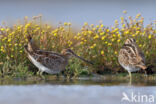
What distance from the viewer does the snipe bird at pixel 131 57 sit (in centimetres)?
1178

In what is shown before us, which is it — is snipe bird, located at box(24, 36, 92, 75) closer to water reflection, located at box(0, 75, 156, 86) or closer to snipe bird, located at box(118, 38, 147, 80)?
water reflection, located at box(0, 75, 156, 86)

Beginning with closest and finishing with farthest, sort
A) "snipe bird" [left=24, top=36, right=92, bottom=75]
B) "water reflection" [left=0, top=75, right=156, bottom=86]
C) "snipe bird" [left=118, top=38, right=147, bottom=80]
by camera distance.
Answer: "water reflection" [left=0, top=75, right=156, bottom=86] < "snipe bird" [left=24, top=36, right=92, bottom=75] < "snipe bird" [left=118, top=38, right=147, bottom=80]

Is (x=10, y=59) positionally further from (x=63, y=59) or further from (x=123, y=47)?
(x=123, y=47)

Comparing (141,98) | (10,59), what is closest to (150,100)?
(141,98)

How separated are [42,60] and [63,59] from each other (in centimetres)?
68

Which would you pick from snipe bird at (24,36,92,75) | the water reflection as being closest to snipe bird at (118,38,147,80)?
the water reflection

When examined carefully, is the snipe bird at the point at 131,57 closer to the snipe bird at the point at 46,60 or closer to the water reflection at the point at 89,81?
the water reflection at the point at 89,81

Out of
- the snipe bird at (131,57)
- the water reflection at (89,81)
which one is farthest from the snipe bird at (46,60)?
the snipe bird at (131,57)

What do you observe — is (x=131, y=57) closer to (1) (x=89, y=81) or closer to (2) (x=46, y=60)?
(1) (x=89, y=81)

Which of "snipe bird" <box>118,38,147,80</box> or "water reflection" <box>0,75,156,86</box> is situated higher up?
"snipe bird" <box>118,38,147,80</box>

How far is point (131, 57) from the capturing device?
1198 cm

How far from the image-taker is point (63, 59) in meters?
11.9

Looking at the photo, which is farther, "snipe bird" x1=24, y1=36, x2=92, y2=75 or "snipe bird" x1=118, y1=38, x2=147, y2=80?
"snipe bird" x1=118, y1=38, x2=147, y2=80

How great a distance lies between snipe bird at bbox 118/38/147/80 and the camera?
11781mm
